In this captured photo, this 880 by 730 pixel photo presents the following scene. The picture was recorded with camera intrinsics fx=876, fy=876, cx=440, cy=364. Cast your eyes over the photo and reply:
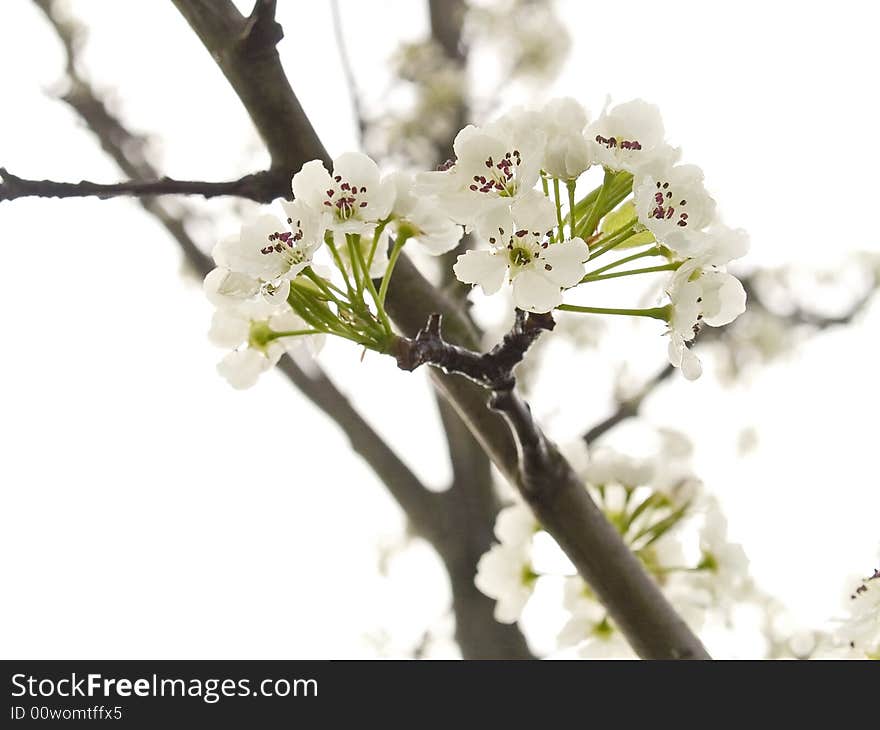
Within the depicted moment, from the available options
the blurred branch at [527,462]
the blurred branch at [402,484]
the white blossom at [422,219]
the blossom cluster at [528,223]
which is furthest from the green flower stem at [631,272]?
the blurred branch at [402,484]

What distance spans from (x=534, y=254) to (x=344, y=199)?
18cm

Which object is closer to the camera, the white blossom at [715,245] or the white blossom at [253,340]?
the white blossom at [715,245]

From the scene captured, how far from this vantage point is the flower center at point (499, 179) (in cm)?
68

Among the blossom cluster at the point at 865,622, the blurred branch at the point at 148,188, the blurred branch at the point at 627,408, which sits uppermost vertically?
the blurred branch at the point at 627,408

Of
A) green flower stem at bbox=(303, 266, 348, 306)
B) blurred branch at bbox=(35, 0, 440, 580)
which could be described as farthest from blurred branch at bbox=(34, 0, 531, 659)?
green flower stem at bbox=(303, 266, 348, 306)

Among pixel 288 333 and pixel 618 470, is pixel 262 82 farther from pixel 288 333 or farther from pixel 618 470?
pixel 618 470

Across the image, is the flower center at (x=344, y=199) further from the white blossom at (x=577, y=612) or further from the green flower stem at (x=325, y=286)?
the white blossom at (x=577, y=612)

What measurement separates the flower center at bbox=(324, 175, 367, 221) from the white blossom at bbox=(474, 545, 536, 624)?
60 cm

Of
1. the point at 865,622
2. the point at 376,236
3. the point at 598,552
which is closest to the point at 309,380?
the point at 598,552

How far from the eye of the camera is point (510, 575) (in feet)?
3.88

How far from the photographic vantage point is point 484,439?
1001mm
